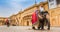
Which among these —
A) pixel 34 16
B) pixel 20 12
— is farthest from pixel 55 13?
pixel 20 12

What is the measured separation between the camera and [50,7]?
4147cm

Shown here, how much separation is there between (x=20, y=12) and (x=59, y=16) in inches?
1389

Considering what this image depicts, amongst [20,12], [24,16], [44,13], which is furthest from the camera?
[20,12]

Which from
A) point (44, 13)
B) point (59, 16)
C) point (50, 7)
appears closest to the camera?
point (44, 13)

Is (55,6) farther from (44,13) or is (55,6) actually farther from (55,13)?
(44,13)

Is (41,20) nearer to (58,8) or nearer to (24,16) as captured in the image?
(58,8)

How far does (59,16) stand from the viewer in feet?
123

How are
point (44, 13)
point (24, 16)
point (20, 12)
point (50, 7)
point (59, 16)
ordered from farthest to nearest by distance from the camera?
point (20, 12), point (24, 16), point (50, 7), point (59, 16), point (44, 13)

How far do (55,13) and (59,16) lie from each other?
1.94 m

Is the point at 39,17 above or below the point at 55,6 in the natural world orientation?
below

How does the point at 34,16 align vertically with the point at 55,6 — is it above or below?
below

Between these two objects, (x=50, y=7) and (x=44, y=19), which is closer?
(x=44, y=19)

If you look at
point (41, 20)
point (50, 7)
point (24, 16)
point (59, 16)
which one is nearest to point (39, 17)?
point (41, 20)

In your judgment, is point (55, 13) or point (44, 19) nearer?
point (44, 19)
